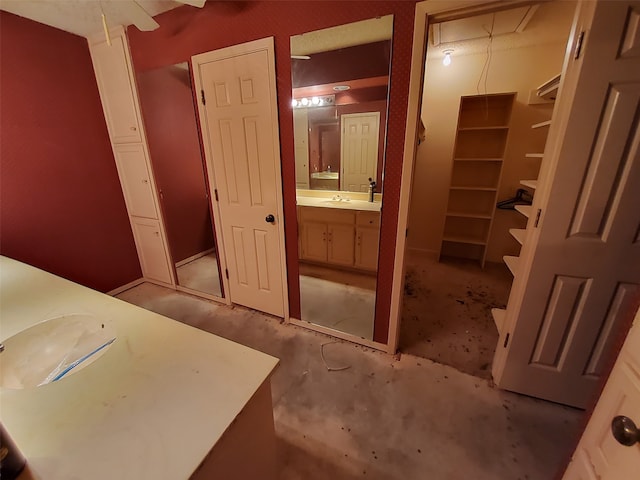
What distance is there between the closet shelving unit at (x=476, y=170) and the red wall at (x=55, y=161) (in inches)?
151

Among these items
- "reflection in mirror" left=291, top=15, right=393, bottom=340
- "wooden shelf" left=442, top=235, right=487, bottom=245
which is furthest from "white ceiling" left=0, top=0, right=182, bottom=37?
"wooden shelf" left=442, top=235, right=487, bottom=245

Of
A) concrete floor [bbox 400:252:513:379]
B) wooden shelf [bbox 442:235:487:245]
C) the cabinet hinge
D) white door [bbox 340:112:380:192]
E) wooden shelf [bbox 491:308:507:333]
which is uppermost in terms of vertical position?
the cabinet hinge

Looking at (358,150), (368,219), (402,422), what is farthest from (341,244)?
(402,422)

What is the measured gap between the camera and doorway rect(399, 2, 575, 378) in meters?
2.19

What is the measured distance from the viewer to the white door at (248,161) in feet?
5.80

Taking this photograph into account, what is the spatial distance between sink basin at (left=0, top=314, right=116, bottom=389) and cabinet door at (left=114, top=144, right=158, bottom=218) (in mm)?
1828

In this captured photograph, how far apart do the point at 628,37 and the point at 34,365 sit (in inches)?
100

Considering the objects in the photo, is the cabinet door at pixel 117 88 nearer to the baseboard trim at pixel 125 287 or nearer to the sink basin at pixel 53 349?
the baseboard trim at pixel 125 287

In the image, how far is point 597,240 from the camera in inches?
48.1

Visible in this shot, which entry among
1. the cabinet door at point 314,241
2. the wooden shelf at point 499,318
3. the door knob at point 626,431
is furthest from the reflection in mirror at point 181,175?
the door knob at point 626,431

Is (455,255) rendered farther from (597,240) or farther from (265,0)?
(265,0)

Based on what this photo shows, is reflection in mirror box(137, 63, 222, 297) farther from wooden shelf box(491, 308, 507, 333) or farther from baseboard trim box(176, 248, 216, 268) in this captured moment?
wooden shelf box(491, 308, 507, 333)

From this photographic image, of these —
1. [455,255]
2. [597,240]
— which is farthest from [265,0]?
[455,255]

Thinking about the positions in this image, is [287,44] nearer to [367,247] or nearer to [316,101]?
[316,101]
